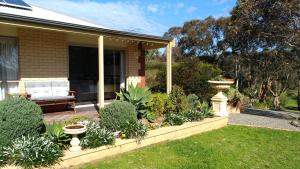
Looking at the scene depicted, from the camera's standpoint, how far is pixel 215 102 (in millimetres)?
11477

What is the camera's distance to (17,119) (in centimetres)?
592

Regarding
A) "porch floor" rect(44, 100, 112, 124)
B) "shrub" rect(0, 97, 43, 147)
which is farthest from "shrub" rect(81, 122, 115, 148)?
"porch floor" rect(44, 100, 112, 124)

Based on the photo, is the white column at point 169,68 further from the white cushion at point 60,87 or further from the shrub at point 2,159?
the shrub at point 2,159

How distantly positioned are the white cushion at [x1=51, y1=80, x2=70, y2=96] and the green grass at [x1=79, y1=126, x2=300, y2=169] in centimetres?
519

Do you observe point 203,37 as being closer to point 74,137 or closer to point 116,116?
point 116,116

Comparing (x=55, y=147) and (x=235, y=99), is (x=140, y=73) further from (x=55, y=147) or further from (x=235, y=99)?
(x=55, y=147)

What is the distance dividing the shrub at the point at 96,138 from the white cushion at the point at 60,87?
482 centimetres

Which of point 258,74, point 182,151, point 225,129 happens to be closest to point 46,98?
point 182,151

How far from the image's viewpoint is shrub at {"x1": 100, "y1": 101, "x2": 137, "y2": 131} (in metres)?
7.52

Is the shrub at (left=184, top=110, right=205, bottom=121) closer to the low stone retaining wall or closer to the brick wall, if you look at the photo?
the low stone retaining wall

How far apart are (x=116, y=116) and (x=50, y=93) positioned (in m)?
4.55

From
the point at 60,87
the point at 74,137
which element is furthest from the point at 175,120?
the point at 60,87

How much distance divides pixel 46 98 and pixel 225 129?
5863 millimetres

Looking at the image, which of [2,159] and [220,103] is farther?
[220,103]
